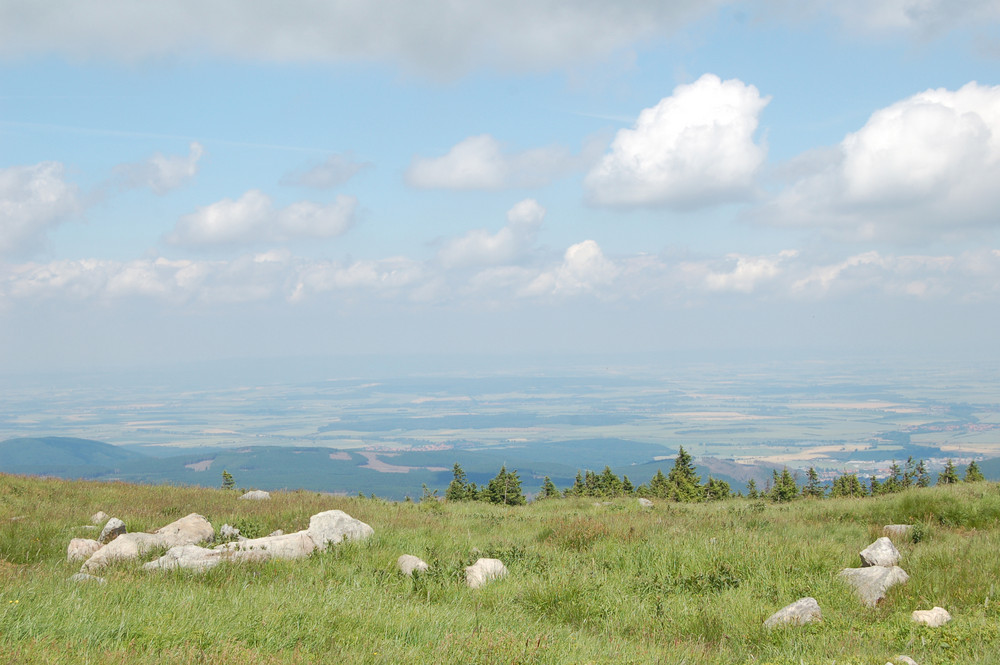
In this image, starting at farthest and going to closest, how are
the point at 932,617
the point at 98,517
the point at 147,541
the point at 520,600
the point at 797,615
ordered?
the point at 98,517 → the point at 147,541 → the point at 520,600 → the point at 797,615 → the point at 932,617

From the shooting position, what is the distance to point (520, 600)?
28.8ft

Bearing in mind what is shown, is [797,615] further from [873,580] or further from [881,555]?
[881,555]

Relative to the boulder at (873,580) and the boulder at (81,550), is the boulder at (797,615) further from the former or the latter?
the boulder at (81,550)

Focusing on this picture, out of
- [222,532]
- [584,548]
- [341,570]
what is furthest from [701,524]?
[222,532]

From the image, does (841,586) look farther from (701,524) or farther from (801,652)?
(701,524)

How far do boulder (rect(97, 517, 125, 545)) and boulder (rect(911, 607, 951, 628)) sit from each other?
43.4ft

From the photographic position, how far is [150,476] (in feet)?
612

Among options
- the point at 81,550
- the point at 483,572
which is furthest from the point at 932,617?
the point at 81,550

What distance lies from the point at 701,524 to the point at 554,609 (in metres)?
8.06

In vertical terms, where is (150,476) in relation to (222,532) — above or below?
below

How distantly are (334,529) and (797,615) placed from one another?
8.01m

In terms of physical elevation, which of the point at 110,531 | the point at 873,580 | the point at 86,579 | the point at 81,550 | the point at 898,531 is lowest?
the point at 898,531

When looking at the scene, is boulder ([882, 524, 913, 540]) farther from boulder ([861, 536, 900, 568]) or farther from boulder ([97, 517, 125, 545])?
boulder ([97, 517, 125, 545])

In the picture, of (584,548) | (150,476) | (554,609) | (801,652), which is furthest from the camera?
(150,476)
